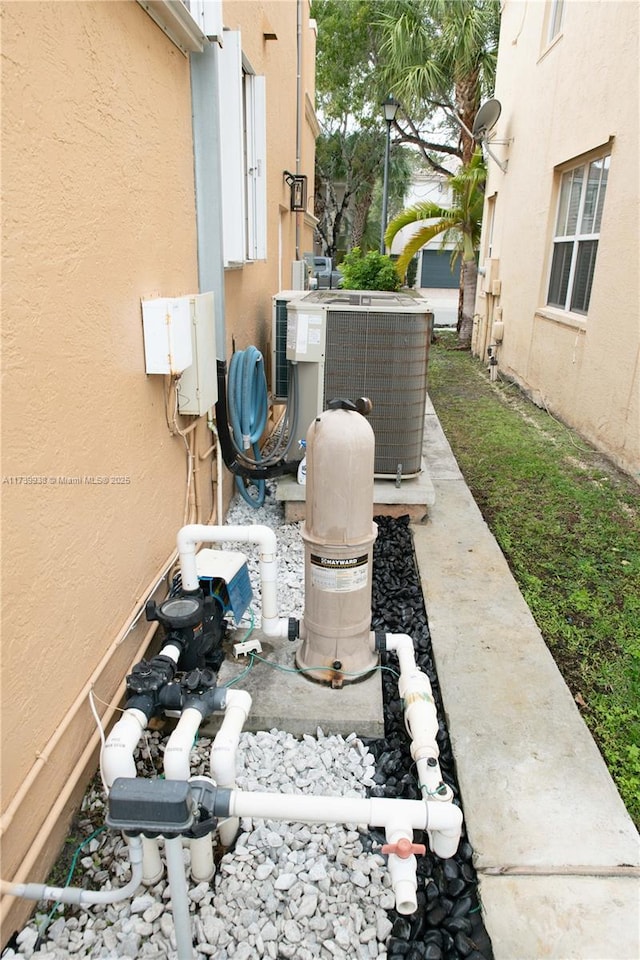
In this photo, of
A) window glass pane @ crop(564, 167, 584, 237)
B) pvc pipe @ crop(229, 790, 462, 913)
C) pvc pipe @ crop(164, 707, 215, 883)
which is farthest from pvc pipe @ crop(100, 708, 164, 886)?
window glass pane @ crop(564, 167, 584, 237)

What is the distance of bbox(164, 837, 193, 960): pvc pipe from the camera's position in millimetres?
1535

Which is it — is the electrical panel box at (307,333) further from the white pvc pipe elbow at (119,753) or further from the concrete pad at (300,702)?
the white pvc pipe elbow at (119,753)

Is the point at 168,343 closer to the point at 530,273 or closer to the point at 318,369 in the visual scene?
the point at 318,369

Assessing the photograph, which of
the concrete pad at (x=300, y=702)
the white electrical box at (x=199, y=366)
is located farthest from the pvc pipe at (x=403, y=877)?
the white electrical box at (x=199, y=366)

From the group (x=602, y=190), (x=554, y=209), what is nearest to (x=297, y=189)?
(x=554, y=209)

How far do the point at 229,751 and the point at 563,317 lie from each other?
660 centimetres

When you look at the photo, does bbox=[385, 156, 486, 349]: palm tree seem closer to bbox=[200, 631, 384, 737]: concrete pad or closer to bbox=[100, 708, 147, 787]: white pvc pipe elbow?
bbox=[200, 631, 384, 737]: concrete pad

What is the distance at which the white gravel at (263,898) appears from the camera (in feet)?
5.73

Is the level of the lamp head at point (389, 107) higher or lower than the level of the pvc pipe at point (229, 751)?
higher

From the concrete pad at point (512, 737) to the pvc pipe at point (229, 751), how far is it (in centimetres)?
77

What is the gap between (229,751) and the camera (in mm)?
1871

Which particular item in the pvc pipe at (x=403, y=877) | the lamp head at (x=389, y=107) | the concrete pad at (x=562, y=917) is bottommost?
the concrete pad at (x=562, y=917)

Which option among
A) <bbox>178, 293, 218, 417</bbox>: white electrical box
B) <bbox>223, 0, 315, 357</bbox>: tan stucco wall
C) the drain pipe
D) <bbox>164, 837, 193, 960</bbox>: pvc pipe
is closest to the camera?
<bbox>164, 837, 193, 960</bbox>: pvc pipe

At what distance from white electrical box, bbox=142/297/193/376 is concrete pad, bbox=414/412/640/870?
68.9 inches
